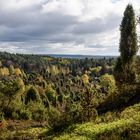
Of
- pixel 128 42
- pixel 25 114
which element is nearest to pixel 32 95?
pixel 25 114

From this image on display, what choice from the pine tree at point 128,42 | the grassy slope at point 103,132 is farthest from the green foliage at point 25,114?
the grassy slope at point 103,132

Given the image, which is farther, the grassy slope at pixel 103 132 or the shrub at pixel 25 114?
the shrub at pixel 25 114

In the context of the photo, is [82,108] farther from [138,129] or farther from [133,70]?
[133,70]

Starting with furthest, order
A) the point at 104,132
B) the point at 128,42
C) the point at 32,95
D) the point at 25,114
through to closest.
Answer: the point at 32,95
the point at 25,114
the point at 128,42
the point at 104,132

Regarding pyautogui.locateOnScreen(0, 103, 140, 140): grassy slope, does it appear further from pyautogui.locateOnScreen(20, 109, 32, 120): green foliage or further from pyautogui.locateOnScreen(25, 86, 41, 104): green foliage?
pyautogui.locateOnScreen(25, 86, 41, 104): green foliage

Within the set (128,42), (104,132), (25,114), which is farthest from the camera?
(25,114)

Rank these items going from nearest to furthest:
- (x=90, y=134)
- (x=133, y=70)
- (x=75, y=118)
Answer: (x=90, y=134) → (x=75, y=118) → (x=133, y=70)

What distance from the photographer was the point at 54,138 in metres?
21.6

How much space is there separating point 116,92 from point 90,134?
16.3 meters

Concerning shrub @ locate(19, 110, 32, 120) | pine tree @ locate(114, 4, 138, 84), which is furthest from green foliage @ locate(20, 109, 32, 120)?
pine tree @ locate(114, 4, 138, 84)

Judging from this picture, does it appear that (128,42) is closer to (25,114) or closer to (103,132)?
(103,132)

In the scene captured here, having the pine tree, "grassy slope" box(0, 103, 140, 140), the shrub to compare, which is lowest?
the shrub

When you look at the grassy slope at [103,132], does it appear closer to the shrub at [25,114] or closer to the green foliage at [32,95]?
the shrub at [25,114]

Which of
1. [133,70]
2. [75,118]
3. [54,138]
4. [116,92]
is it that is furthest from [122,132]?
[133,70]
